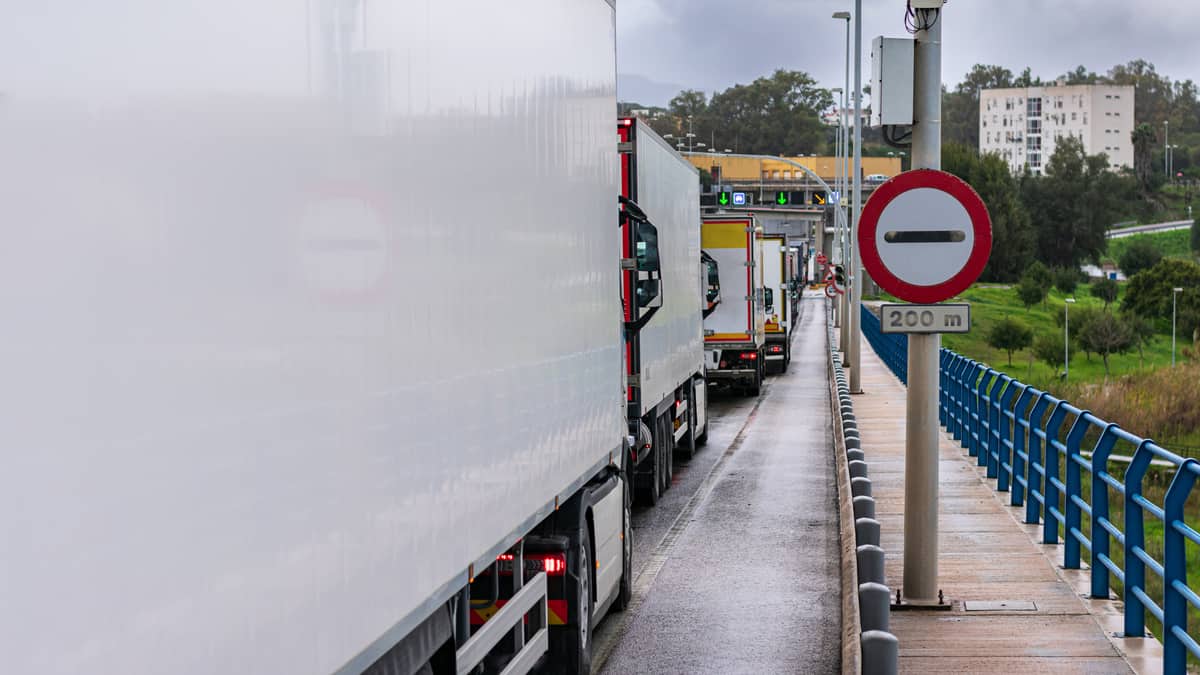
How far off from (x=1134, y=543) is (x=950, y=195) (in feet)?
7.11

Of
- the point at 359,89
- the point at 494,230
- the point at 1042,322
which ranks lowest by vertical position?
the point at 1042,322

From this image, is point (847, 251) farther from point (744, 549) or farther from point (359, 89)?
point (359, 89)

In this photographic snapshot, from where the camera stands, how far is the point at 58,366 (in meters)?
2.58

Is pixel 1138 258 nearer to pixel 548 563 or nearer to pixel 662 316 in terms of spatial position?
pixel 662 316

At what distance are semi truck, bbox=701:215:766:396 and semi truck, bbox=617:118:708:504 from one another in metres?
9.38

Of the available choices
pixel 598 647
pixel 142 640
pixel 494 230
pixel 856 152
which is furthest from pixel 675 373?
pixel 856 152

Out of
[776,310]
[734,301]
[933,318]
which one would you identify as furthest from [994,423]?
[776,310]

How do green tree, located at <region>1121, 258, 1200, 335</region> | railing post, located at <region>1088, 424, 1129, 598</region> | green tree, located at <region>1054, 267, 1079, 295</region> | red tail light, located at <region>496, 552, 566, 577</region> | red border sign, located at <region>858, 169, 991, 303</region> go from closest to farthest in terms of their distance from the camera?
red tail light, located at <region>496, 552, 566, 577</region> → red border sign, located at <region>858, 169, 991, 303</region> → railing post, located at <region>1088, 424, 1129, 598</region> → green tree, located at <region>1121, 258, 1200, 335</region> → green tree, located at <region>1054, 267, 1079, 295</region>

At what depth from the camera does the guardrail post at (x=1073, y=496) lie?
10505 millimetres

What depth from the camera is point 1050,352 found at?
313 ft

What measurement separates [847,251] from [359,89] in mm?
49200

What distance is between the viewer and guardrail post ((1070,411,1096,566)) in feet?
34.5

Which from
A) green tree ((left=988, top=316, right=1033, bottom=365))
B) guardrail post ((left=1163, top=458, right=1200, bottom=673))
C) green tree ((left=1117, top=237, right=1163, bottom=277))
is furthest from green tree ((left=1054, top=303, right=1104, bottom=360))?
guardrail post ((left=1163, top=458, right=1200, bottom=673))

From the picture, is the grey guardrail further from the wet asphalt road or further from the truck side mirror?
the truck side mirror
